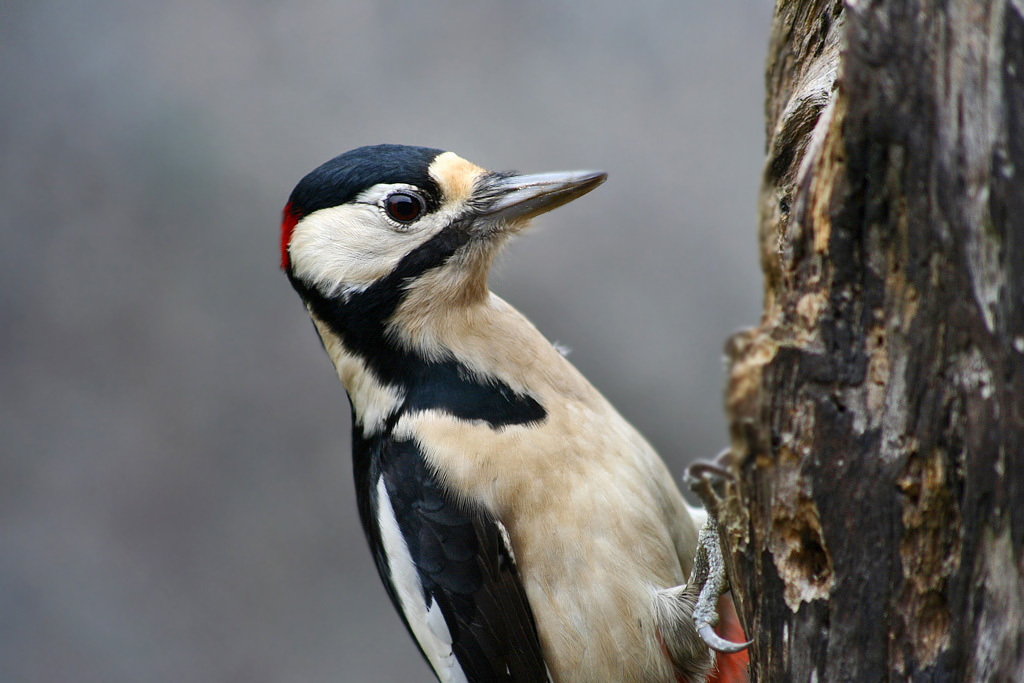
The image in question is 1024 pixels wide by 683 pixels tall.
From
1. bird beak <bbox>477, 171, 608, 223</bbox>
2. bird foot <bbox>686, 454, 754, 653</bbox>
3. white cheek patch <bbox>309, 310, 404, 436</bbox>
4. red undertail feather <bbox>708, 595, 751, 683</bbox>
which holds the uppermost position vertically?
bird beak <bbox>477, 171, 608, 223</bbox>

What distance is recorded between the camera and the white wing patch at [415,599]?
90.6 inches

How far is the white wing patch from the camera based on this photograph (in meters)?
2.30

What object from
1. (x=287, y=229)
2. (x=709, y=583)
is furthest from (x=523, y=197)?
(x=709, y=583)

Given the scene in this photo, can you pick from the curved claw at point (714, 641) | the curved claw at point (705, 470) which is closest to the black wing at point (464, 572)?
the curved claw at point (714, 641)

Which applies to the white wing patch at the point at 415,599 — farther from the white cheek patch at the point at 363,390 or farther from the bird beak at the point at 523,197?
the bird beak at the point at 523,197

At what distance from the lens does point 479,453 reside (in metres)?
2.19

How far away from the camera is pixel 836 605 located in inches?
56.1

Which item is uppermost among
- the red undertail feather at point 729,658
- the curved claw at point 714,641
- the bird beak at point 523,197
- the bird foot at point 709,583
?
the bird beak at point 523,197

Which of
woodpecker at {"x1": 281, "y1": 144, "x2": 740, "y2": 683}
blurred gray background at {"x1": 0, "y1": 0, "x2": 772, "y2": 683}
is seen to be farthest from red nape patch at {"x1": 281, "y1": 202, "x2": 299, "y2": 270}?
blurred gray background at {"x1": 0, "y1": 0, "x2": 772, "y2": 683}

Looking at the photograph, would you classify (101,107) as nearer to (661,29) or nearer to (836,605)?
(661,29)

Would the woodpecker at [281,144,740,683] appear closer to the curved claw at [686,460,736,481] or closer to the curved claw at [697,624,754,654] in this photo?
the curved claw at [697,624,754,654]

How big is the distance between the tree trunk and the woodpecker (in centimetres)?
64

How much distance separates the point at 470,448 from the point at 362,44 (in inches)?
155

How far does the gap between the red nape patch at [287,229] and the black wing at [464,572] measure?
1.96 feet
